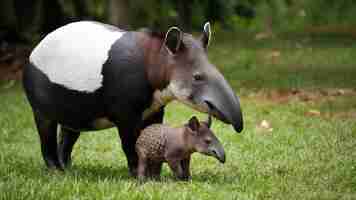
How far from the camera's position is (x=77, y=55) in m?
6.27

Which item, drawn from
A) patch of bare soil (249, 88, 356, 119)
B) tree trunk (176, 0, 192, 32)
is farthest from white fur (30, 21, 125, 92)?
tree trunk (176, 0, 192, 32)

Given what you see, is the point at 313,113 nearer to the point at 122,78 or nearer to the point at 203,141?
the point at 203,141

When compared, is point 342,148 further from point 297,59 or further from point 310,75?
point 297,59

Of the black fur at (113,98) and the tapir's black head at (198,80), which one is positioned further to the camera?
the black fur at (113,98)

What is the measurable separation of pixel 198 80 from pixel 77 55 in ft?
3.83

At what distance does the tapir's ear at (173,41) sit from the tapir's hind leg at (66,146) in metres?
1.68

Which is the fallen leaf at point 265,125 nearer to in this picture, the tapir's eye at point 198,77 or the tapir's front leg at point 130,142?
the tapir's front leg at point 130,142

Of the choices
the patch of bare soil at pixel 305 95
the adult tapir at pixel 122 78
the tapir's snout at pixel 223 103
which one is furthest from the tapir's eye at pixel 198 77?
the patch of bare soil at pixel 305 95

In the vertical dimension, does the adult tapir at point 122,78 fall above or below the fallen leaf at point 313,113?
above

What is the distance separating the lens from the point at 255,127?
929 cm

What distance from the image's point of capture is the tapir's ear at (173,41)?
5961 millimetres

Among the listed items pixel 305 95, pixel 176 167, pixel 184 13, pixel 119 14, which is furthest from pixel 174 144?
pixel 184 13

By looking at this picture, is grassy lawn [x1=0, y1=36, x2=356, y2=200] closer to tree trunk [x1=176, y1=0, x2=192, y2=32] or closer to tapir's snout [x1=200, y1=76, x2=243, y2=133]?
tapir's snout [x1=200, y1=76, x2=243, y2=133]

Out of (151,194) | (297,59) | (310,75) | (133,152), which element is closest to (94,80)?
(133,152)
